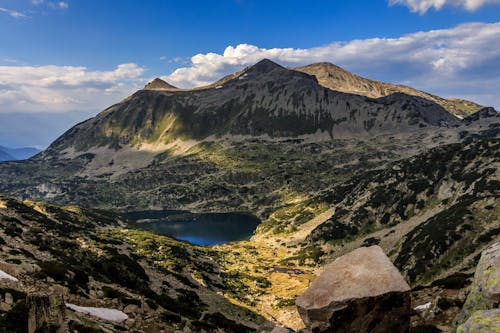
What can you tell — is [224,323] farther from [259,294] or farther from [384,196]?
[384,196]

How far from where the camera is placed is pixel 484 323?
31.9 feet

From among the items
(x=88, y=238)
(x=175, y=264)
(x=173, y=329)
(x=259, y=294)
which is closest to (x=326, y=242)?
(x=259, y=294)

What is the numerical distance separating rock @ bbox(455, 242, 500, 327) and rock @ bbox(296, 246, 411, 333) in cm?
234

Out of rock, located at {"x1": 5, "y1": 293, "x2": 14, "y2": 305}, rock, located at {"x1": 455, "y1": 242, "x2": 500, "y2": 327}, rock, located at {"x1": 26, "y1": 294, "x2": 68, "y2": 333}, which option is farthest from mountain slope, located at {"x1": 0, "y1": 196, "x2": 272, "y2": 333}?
rock, located at {"x1": 455, "y1": 242, "x2": 500, "y2": 327}

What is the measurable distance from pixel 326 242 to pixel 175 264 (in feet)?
206

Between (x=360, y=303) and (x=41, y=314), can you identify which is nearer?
(x=41, y=314)

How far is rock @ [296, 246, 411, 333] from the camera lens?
14945mm

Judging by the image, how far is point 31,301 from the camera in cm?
1420

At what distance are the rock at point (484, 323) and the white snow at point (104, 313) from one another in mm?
24550

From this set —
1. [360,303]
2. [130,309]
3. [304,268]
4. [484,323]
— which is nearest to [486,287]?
[484,323]

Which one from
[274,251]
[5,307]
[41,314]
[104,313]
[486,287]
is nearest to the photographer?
[486,287]

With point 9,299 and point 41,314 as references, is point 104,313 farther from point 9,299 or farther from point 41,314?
point 41,314

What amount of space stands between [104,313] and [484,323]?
26.5 m

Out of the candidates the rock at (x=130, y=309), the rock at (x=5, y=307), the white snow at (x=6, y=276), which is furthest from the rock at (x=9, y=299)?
the rock at (x=130, y=309)
